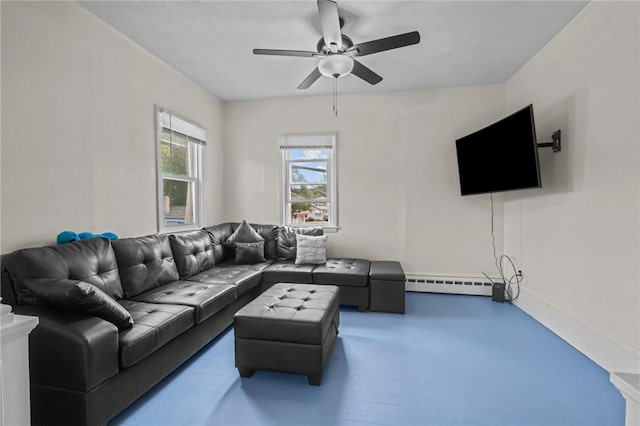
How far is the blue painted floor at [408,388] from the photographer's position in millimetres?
1724

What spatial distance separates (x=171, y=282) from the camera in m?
2.87

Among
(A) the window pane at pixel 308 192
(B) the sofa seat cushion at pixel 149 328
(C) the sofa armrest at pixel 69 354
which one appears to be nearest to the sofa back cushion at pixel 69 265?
(B) the sofa seat cushion at pixel 149 328

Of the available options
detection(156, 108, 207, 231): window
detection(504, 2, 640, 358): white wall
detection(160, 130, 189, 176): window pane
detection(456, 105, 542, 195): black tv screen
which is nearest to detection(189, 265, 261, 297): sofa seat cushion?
detection(156, 108, 207, 231): window

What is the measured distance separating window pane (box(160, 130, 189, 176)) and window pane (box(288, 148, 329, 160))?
59.9 inches

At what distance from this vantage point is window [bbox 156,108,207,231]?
11.2ft

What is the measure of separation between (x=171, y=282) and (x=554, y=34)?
4.41m

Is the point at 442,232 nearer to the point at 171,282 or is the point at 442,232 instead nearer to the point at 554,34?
the point at 554,34

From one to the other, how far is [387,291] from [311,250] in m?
1.12

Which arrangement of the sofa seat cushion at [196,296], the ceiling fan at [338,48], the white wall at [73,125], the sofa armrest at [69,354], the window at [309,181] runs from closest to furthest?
the sofa armrest at [69,354] < the white wall at [73,125] < the ceiling fan at [338,48] < the sofa seat cushion at [196,296] < the window at [309,181]

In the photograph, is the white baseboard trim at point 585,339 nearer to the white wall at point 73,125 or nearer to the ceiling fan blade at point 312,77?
the ceiling fan blade at point 312,77

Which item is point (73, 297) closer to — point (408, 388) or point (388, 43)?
point (408, 388)

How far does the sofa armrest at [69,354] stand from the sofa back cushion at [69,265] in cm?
36

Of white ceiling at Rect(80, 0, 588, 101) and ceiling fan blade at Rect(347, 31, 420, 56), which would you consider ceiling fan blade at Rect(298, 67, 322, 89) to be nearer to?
white ceiling at Rect(80, 0, 588, 101)

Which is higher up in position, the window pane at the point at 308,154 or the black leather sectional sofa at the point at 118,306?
the window pane at the point at 308,154
